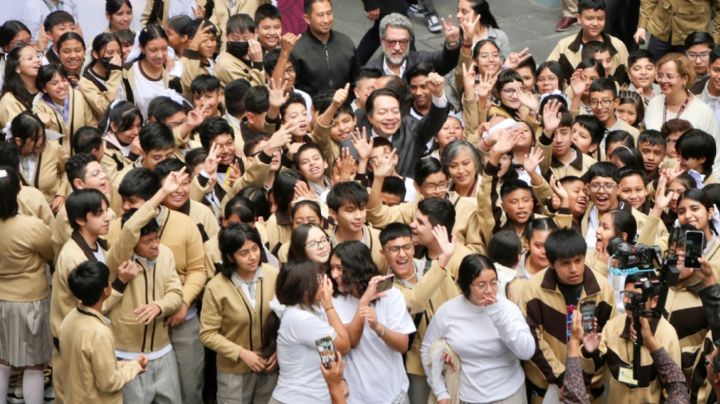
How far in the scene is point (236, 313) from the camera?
673 centimetres

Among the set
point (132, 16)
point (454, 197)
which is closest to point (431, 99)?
point (454, 197)

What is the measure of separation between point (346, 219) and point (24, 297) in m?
1.96

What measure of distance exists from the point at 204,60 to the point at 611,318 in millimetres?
4598

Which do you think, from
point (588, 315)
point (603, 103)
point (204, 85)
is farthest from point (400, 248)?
point (603, 103)

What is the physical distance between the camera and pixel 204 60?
9977mm

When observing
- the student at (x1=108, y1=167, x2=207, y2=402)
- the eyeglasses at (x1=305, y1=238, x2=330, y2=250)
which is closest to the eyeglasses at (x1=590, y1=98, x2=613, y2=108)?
the eyeglasses at (x1=305, y1=238, x2=330, y2=250)

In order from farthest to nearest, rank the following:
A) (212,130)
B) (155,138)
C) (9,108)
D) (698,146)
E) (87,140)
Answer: (9,108) < (698,146) < (212,130) < (87,140) < (155,138)

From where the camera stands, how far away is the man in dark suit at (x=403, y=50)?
9.70 m

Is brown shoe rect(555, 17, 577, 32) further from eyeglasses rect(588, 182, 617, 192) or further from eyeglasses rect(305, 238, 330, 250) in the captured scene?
eyeglasses rect(305, 238, 330, 250)

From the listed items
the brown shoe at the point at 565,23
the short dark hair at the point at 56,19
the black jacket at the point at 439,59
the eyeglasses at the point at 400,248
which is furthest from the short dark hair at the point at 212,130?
the brown shoe at the point at 565,23

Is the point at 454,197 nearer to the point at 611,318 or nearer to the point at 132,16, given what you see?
the point at 611,318

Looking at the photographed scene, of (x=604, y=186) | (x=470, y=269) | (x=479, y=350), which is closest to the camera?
(x=470, y=269)

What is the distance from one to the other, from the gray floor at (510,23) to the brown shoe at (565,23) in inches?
2.0

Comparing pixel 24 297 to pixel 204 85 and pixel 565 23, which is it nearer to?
pixel 204 85
